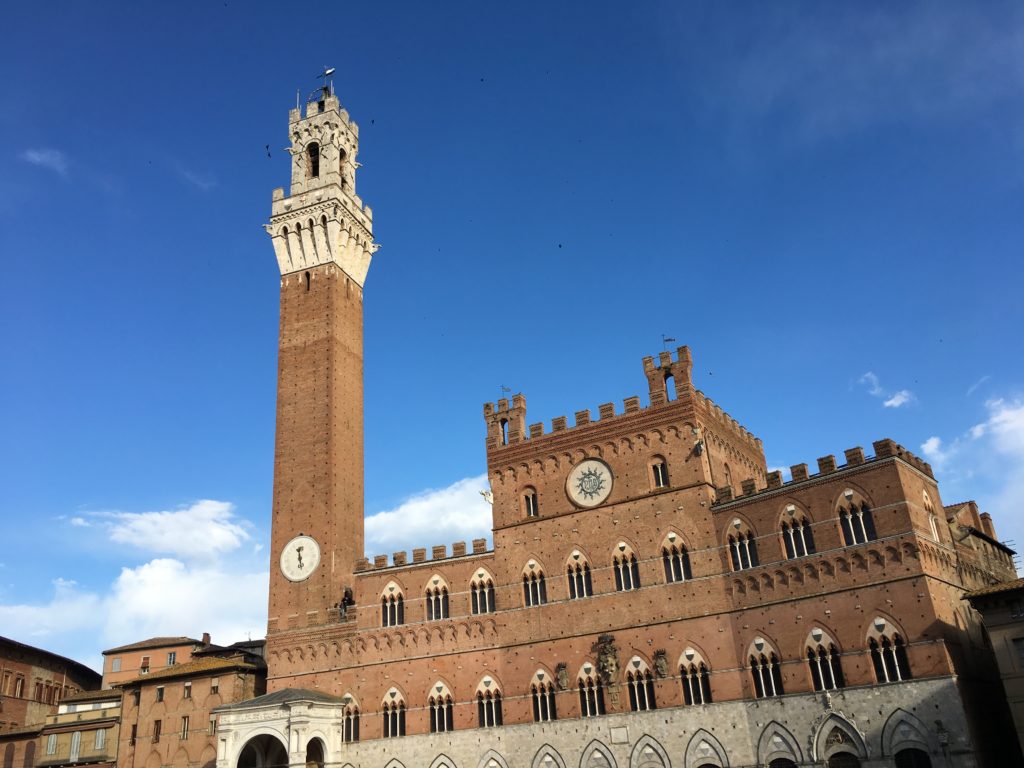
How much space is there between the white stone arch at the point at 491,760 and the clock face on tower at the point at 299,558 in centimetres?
1335

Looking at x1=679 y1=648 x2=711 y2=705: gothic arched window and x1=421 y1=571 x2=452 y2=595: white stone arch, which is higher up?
x1=421 y1=571 x2=452 y2=595: white stone arch

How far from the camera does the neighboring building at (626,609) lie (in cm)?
3356

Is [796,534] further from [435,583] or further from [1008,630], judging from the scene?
[435,583]

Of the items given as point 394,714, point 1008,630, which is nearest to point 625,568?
point 394,714

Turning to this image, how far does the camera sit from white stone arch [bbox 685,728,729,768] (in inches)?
1399

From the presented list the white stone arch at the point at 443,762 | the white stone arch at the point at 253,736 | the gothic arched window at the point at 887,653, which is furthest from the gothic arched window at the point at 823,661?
the white stone arch at the point at 253,736

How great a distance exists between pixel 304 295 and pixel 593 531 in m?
23.9

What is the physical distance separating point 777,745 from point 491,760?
1298 cm

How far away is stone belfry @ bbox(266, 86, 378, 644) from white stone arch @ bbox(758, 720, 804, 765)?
2198 centimetres

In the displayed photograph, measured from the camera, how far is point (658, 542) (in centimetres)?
3984

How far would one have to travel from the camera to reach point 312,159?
57.9 metres

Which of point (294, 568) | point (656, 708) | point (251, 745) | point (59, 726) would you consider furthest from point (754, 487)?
point (59, 726)

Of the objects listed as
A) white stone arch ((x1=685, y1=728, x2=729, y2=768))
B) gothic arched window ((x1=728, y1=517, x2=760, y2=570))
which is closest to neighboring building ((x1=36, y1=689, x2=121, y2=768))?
white stone arch ((x1=685, y1=728, x2=729, y2=768))

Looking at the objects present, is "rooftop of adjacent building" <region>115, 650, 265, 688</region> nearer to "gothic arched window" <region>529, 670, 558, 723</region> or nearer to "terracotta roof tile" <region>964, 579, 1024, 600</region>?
"gothic arched window" <region>529, 670, 558, 723</region>
